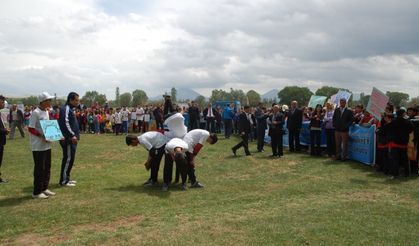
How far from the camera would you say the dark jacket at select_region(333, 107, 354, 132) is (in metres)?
14.0

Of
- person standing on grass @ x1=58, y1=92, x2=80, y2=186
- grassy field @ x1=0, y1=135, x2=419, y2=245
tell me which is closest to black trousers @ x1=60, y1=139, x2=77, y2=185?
person standing on grass @ x1=58, y1=92, x2=80, y2=186

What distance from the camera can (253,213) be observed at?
24.7 feet

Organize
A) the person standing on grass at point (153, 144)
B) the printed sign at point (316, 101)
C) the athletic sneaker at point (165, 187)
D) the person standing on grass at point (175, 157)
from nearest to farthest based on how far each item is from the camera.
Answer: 1. the person standing on grass at point (175, 157)
2. the athletic sneaker at point (165, 187)
3. the person standing on grass at point (153, 144)
4. the printed sign at point (316, 101)

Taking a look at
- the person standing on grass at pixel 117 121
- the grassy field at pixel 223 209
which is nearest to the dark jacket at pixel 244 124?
the grassy field at pixel 223 209

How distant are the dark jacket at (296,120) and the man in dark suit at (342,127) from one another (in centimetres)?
221

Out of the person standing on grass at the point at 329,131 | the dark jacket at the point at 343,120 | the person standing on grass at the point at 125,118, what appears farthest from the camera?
the person standing on grass at the point at 125,118

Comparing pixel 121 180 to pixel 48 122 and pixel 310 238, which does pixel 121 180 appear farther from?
pixel 310 238

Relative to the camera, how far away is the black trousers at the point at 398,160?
Result: 1103cm

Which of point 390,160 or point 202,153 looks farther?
point 202,153

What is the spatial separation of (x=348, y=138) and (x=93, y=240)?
1062cm

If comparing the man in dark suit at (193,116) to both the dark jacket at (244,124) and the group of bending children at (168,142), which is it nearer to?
the dark jacket at (244,124)

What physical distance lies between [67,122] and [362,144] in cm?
915

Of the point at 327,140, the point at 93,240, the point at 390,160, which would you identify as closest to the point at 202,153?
the point at 327,140

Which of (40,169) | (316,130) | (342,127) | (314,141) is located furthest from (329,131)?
(40,169)
